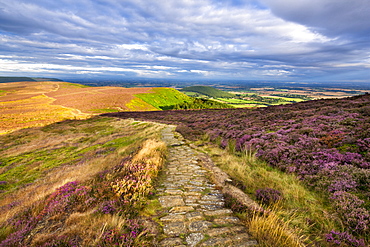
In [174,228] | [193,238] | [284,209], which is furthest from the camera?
[284,209]

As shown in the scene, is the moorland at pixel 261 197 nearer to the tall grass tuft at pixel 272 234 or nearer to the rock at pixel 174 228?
the tall grass tuft at pixel 272 234

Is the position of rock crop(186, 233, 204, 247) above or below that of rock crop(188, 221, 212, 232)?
above

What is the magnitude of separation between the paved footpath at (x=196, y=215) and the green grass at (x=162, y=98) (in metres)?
109

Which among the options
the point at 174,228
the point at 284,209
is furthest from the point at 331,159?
the point at 174,228

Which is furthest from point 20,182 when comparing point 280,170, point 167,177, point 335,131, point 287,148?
point 335,131

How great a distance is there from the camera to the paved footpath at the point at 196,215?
14.2 ft

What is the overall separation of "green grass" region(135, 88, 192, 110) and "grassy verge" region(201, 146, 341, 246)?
355ft

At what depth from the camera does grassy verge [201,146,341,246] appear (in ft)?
14.2

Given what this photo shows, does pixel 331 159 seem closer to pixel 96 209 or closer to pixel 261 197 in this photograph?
pixel 261 197

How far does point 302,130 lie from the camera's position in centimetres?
1264

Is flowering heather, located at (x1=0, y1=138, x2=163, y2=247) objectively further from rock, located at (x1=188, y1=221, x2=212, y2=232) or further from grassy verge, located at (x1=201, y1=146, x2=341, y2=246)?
grassy verge, located at (x1=201, y1=146, x2=341, y2=246)

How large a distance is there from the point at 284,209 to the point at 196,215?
3052mm

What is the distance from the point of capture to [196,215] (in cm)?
535

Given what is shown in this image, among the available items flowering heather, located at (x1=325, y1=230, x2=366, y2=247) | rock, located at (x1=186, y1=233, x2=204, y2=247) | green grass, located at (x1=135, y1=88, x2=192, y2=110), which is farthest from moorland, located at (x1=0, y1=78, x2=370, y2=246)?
green grass, located at (x1=135, y1=88, x2=192, y2=110)
